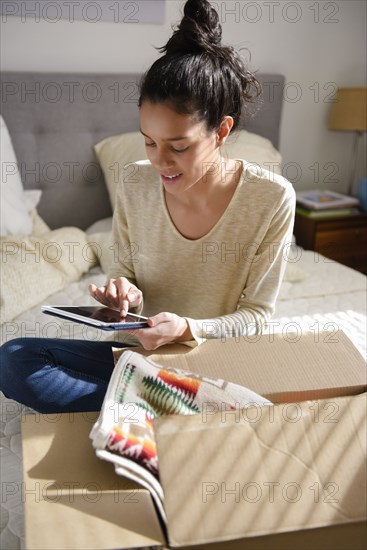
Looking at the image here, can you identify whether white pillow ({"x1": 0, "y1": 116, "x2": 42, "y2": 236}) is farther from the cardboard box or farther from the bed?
the cardboard box

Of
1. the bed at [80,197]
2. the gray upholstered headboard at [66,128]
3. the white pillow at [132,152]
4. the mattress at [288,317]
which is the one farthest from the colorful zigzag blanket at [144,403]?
the gray upholstered headboard at [66,128]

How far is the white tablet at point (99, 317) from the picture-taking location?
95 cm

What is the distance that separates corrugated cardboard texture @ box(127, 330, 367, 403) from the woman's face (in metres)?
0.34

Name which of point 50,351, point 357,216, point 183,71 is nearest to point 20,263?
point 50,351

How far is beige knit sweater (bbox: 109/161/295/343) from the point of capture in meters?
1.23

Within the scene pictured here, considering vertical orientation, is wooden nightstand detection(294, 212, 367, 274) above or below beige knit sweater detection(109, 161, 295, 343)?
below

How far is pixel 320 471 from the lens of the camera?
0.72m

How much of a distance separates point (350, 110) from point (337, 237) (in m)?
0.58

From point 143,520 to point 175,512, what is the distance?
0.04m

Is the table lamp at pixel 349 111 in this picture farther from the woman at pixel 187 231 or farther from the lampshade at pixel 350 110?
Answer: the woman at pixel 187 231

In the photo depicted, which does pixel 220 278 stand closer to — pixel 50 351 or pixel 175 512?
pixel 50 351

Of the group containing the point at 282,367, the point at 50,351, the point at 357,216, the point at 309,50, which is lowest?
the point at 357,216

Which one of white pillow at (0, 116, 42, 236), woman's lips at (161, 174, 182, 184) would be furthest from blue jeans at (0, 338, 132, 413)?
white pillow at (0, 116, 42, 236)

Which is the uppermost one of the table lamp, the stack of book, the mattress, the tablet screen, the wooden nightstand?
the table lamp
